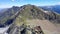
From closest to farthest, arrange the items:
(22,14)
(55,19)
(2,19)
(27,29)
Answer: (27,29) < (22,14) < (55,19) < (2,19)

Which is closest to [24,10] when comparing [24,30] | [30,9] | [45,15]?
[30,9]

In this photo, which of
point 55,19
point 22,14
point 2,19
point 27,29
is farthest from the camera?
point 2,19

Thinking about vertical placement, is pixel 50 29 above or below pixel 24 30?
below

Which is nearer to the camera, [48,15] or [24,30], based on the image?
[24,30]

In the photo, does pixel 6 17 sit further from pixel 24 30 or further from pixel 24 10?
pixel 24 30

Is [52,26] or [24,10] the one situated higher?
[24,10]

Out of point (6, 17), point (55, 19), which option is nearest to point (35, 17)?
point (55, 19)

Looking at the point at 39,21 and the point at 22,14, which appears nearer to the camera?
the point at 22,14

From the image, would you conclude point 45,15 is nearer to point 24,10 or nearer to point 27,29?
point 24,10
